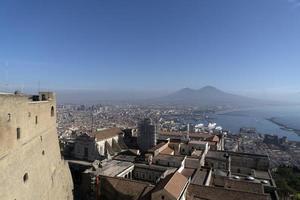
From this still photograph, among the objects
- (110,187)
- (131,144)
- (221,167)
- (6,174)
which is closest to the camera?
(6,174)

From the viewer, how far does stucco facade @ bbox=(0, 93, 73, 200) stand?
453 inches

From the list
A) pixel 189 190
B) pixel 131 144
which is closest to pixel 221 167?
pixel 189 190

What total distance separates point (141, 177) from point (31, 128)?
1666 cm

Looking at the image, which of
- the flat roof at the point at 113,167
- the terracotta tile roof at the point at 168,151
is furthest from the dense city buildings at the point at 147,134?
the flat roof at the point at 113,167

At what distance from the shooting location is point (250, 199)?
18.9m

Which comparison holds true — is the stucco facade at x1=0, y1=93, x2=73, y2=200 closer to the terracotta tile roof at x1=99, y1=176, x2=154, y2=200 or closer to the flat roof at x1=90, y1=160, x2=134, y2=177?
the terracotta tile roof at x1=99, y1=176, x2=154, y2=200

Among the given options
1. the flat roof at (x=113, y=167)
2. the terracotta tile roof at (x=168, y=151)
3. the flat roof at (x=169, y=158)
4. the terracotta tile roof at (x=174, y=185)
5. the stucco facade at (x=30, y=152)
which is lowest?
the flat roof at (x=113, y=167)

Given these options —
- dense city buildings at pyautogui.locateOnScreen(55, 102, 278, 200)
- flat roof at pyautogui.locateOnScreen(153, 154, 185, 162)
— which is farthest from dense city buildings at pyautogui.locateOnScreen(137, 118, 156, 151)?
flat roof at pyautogui.locateOnScreen(153, 154, 185, 162)

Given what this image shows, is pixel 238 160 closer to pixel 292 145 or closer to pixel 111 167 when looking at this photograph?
pixel 111 167

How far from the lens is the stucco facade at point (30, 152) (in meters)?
11.5

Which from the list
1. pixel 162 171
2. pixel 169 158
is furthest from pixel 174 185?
→ pixel 169 158

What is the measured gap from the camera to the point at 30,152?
569 inches

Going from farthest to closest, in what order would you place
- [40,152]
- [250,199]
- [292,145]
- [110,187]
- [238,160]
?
[292,145]
[238,160]
[110,187]
[250,199]
[40,152]

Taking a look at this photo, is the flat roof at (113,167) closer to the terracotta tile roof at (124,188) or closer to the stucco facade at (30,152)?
the terracotta tile roof at (124,188)
